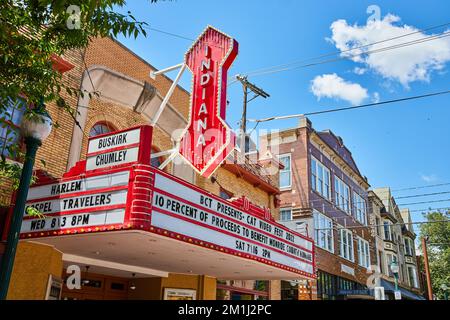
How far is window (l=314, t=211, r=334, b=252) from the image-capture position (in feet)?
93.0

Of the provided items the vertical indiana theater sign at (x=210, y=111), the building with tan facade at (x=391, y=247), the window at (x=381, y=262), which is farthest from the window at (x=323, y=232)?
the vertical indiana theater sign at (x=210, y=111)

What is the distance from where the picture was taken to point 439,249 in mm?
58938

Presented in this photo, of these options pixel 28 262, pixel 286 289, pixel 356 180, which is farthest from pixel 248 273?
pixel 356 180

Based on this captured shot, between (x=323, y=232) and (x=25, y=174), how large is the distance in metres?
24.7

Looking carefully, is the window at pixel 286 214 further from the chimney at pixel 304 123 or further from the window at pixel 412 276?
the window at pixel 412 276

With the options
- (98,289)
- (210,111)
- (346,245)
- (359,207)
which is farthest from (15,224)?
(359,207)

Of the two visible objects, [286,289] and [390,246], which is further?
[390,246]

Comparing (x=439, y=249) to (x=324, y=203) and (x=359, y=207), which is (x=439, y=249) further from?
(x=324, y=203)

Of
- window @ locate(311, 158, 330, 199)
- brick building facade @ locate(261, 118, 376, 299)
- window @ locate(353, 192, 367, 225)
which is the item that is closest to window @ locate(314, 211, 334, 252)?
brick building facade @ locate(261, 118, 376, 299)

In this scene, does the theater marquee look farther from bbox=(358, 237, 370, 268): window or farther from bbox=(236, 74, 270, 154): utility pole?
bbox=(358, 237, 370, 268): window

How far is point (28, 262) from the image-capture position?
9.78m

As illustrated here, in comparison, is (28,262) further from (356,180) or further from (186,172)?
(356,180)
